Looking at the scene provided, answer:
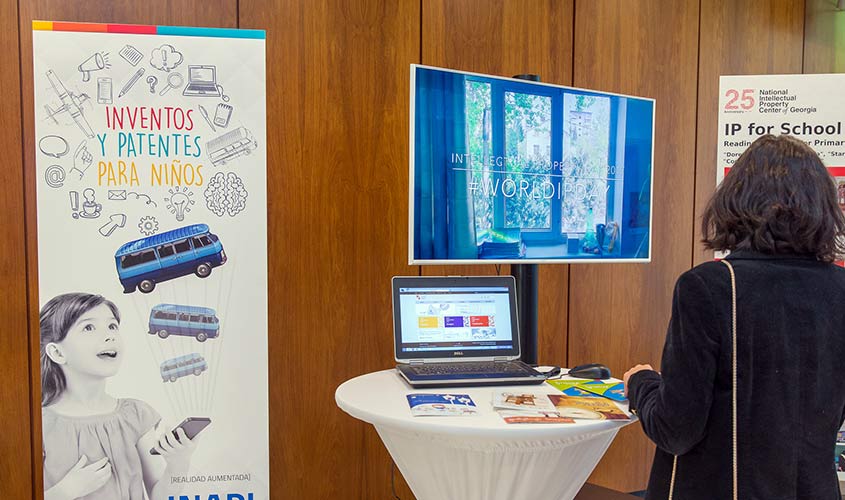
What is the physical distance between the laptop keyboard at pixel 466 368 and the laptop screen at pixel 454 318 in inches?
1.2

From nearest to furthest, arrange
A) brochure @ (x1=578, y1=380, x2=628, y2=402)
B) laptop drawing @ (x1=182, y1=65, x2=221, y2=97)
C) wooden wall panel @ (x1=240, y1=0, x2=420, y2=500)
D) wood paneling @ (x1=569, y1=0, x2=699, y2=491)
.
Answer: brochure @ (x1=578, y1=380, x2=628, y2=402) → laptop drawing @ (x1=182, y1=65, x2=221, y2=97) → wooden wall panel @ (x1=240, y1=0, x2=420, y2=500) → wood paneling @ (x1=569, y1=0, x2=699, y2=491)

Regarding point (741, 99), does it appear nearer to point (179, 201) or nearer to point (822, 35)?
point (822, 35)

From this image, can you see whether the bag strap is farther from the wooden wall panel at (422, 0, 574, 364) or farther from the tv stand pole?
the wooden wall panel at (422, 0, 574, 364)

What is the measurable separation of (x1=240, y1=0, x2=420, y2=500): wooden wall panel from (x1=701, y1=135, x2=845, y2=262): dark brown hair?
5.37 ft

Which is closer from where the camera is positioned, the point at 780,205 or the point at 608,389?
the point at 780,205

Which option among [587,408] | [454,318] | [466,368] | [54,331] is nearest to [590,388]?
[587,408]

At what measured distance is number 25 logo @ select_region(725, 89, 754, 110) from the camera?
3.44m

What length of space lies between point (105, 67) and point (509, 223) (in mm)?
1527

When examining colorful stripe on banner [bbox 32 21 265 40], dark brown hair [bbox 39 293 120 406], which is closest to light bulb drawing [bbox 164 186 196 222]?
dark brown hair [bbox 39 293 120 406]

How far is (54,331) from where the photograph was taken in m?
2.40

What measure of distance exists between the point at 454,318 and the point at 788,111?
2255 millimetres

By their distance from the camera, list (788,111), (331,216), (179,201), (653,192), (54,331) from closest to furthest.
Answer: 1. (54,331)
2. (179,201)
3. (331,216)
4. (788,111)
5. (653,192)

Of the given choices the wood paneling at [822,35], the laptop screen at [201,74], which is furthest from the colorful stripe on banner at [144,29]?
the wood paneling at [822,35]

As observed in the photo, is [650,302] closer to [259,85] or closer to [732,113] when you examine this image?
[732,113]
